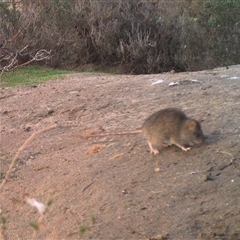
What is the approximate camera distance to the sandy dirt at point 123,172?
14.5ft

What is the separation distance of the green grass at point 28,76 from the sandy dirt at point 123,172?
352 centimetres

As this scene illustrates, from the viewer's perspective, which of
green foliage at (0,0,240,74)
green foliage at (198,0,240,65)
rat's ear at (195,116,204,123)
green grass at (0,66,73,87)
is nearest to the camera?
rat's ear at (195,116,204,123)

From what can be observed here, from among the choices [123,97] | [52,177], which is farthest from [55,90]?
[52,177]

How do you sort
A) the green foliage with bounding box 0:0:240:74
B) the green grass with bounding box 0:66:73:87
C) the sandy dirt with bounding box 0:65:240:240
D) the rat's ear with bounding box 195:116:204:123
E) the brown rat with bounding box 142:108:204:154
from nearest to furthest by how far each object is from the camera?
1. the sandy dirt with bounding box 0:65:240:240
2. the brown rat with bounding box 142:108:204:154
3. the rat's ear with bounding box 195:116:204:123
4. the green grass with bounding box 0:66:73:87
5. the green foliage with bounding box 0:0:240:74

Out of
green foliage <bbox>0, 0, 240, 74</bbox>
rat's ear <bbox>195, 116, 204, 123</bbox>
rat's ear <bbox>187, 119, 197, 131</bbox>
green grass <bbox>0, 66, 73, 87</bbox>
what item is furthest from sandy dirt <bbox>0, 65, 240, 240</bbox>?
green foliage <bbox>0, 0, 240, 74</bbox>

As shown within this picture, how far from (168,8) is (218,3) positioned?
387cm

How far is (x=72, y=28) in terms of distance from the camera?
622 inches

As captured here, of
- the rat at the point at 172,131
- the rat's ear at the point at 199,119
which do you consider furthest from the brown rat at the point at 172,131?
the rat's ear at the point at 199,119

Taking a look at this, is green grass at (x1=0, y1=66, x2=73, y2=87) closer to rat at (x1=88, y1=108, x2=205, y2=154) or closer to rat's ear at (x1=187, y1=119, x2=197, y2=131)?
rat at (x1=88, y1=108, x2=205, y2=154)

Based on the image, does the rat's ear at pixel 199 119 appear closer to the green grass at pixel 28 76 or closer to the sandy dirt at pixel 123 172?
the sandy dirt at pixel 123 172

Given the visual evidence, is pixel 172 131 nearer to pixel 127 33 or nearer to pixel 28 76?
pixel 28 76

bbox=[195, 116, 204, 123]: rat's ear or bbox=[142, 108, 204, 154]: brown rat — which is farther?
bbox=[195, 116, 204, 123]: rat's ear

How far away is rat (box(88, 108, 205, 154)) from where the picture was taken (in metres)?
5.50

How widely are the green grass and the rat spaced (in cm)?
593
